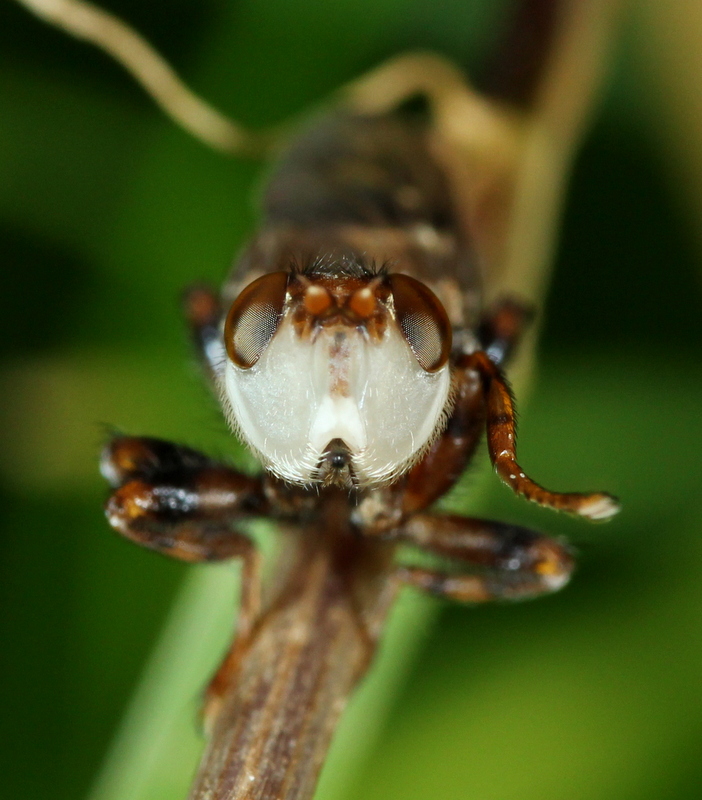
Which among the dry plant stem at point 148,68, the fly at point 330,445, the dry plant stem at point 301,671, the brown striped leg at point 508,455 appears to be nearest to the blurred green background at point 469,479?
the dry plant stem at point 148,68

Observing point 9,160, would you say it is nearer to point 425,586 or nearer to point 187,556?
point 187,556

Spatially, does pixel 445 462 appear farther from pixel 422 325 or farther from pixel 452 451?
pixel 422 325

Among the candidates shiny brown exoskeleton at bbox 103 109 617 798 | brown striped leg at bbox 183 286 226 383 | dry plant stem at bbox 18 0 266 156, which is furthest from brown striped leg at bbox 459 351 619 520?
dry plant stem at bbox 18 0 266 156

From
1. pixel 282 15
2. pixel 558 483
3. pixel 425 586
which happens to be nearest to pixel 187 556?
pixel 425 586

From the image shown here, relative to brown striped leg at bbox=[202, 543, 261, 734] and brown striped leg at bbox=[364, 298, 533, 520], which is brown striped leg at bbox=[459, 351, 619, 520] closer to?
brown striped leg at bbox=[364, 298, 533, 520]

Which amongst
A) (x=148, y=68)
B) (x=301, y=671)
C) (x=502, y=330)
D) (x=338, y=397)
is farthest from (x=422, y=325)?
(x=148, y=68)

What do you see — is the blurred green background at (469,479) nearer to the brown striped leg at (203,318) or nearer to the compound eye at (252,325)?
the brown striped leg at (203,318)
